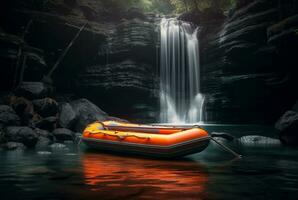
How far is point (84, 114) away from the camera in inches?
818

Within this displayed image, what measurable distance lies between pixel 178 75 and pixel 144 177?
2075 cm

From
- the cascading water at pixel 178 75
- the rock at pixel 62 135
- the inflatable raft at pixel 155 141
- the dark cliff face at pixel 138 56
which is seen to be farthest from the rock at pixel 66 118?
the cascading water at pixel 178 75

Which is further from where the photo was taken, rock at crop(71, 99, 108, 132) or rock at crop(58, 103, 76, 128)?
rock at crop(71, 99, 108, 132)

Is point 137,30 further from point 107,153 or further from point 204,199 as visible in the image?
point 204,199

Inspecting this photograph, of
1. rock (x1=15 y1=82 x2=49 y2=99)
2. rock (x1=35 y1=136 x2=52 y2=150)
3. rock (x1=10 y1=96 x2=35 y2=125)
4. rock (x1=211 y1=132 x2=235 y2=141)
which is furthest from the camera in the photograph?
rock (x1=15 y1=82 x2=49 y2=99)

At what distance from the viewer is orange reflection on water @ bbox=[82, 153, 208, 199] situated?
243 inches

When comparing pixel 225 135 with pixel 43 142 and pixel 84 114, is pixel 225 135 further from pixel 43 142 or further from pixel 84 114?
pixel 43 142

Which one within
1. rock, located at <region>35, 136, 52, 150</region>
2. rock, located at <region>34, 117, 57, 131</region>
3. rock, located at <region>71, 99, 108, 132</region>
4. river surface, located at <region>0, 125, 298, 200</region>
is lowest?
river surface, located at <region>0, 125, 298, 200</region>

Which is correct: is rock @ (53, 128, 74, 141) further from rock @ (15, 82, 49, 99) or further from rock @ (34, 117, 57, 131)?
rock @ (15, 82, 49, 99)

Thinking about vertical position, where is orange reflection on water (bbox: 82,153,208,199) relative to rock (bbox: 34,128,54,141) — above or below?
below

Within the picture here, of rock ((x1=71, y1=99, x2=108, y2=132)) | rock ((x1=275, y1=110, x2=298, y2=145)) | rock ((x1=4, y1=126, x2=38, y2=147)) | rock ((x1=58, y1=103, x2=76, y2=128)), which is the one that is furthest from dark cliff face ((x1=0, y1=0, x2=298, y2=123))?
rock ((x1=4, y1=126, x2=38, y2=147))

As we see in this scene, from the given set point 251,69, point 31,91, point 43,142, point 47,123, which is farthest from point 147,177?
point 251,69

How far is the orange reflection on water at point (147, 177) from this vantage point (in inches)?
243

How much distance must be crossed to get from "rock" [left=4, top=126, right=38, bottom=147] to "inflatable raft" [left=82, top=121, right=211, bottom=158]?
3.36 meters
